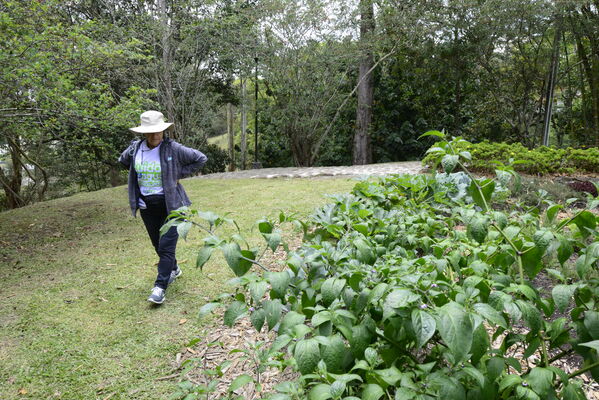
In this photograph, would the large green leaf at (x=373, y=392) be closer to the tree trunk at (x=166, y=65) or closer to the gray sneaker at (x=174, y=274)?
the gray sneaker at (x=174, y=274)

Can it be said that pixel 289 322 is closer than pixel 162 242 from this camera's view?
Yes

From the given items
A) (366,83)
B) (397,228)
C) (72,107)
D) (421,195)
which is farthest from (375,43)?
(397,228)

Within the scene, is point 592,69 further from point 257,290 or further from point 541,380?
point 257,290

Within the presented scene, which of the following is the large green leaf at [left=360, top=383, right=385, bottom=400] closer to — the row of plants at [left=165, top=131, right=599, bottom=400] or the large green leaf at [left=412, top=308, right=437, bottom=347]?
the row of plants at [left=165, top=131, right=599, bottom=400]

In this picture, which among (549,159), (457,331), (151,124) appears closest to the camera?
(457,331)

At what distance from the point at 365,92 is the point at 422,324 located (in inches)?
544

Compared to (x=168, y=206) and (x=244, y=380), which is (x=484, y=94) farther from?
(x=244, y=380)

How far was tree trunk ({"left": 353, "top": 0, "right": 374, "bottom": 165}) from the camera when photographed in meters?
12.5

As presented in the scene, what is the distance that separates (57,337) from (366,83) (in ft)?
42.0

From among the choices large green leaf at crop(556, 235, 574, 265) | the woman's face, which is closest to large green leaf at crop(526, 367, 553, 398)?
large green leaf at crop(556, 235, 574, 265)

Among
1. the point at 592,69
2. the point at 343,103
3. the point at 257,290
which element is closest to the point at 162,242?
the point at 257,290

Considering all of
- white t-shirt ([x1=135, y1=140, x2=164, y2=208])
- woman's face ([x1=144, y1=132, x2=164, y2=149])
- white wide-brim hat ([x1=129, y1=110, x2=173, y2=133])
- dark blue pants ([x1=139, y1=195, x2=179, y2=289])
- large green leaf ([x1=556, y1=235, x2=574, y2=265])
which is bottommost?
dark blue pants ([x1=139, y1=195, x2=179, y2=289])

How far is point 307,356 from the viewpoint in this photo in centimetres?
120

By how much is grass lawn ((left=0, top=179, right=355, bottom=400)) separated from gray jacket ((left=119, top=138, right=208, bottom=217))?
0.96m
